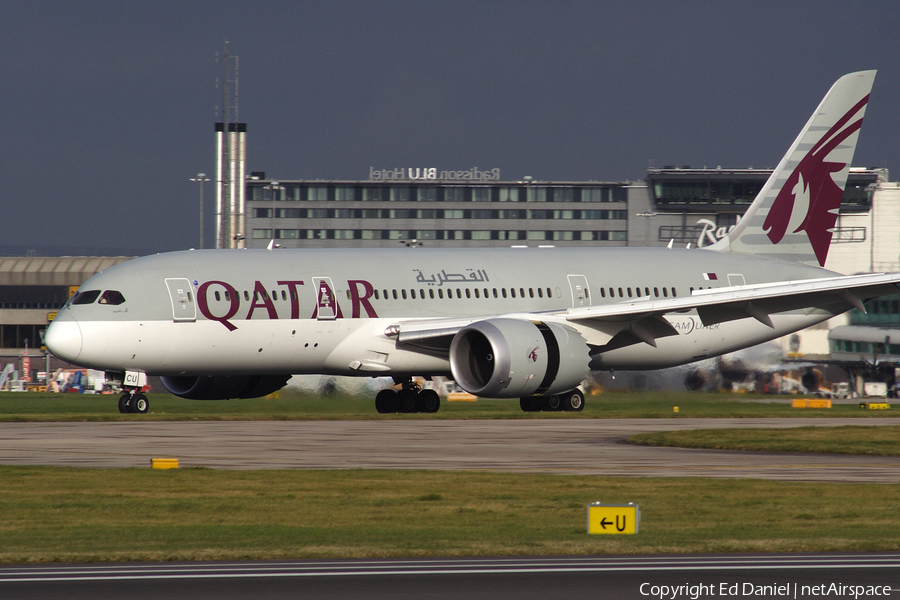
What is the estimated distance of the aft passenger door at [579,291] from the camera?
38.5m

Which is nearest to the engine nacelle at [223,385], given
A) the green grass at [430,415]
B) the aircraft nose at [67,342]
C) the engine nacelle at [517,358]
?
the green grass at [430,415]

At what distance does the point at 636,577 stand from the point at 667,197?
96.5 meters

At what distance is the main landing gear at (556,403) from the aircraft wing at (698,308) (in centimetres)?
243

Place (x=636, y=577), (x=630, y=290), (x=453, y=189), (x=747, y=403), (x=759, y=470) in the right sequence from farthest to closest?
(x=453, y=189) < (x=747, y=403) < (x=630, y=290) < (x=759, y=470) < (x=636, y=577)

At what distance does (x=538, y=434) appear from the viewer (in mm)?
28609

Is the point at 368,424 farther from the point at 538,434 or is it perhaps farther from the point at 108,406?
A: the point at 108,406

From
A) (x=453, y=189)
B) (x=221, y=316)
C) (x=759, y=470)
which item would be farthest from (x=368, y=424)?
(x=453, y=189)

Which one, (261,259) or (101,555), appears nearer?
(101,555)

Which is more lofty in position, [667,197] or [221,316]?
[667,197]

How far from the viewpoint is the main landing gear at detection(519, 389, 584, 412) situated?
3706cm

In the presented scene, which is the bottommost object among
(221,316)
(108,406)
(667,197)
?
(108,406)

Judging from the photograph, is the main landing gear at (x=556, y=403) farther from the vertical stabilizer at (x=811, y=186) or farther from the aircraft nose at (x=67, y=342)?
the aircraft nose at (x=67, y=342)

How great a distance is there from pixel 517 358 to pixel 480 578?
21862mm

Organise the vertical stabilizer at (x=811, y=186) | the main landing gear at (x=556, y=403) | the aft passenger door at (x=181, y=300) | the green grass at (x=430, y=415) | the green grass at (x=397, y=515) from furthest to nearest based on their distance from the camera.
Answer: the vertical stabilizer at (x=811, y=186)
the main landing gear at (x=556, y=403)
the green grass at (x=430, y=415)
the aft passenger door at (x=181, y=300)
the green grass at (x=397, y=515)
